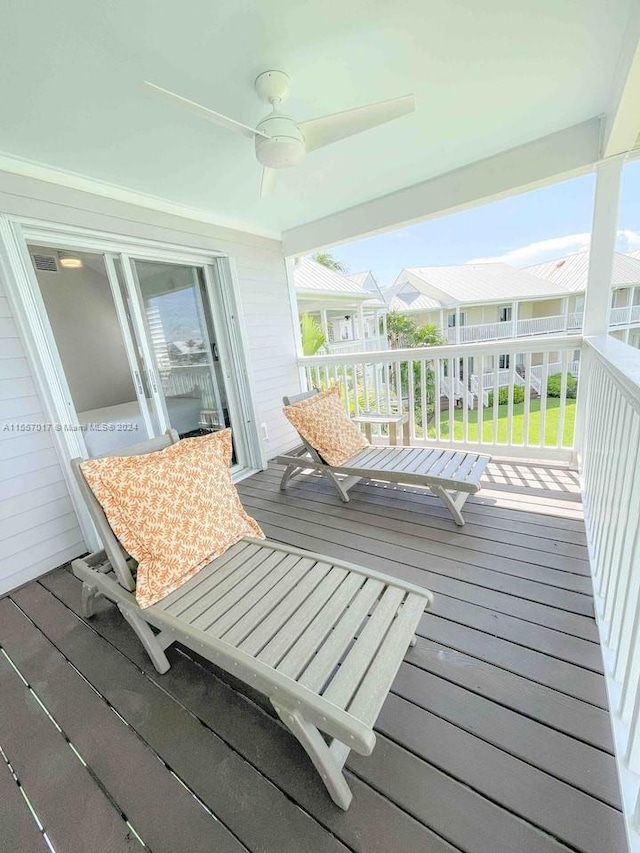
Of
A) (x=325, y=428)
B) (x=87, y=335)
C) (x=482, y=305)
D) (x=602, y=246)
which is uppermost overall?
(x=602, y=246)

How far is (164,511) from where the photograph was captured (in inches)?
63.2

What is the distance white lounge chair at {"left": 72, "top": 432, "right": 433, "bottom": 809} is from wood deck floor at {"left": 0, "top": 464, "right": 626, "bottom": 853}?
14 centimetres

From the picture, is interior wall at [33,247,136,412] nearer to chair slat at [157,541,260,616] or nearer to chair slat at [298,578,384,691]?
chair slat at [157,541,260,616]

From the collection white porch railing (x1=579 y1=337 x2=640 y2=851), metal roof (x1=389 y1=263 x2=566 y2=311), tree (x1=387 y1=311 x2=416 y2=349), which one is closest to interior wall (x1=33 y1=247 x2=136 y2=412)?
white porch railing (x1=579 y1=337 x2=640 y2=851)

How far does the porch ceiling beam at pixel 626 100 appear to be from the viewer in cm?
155

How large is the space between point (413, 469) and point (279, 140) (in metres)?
2.11

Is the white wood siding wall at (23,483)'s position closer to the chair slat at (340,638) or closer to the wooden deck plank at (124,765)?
the wooden deck plank at (124,765)

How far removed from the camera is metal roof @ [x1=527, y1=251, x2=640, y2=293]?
2760mm

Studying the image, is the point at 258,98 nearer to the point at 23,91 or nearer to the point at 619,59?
the point at 23,91

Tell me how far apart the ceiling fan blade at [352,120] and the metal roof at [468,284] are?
8263 mm

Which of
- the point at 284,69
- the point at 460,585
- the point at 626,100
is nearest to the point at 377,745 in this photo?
the point at 460,585

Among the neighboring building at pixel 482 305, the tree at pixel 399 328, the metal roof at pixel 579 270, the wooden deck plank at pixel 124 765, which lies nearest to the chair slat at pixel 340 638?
the wooden deck plank at pixel 124 765

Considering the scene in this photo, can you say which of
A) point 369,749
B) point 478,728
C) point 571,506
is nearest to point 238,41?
point 369,749

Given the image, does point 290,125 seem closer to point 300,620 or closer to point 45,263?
point 45,263
